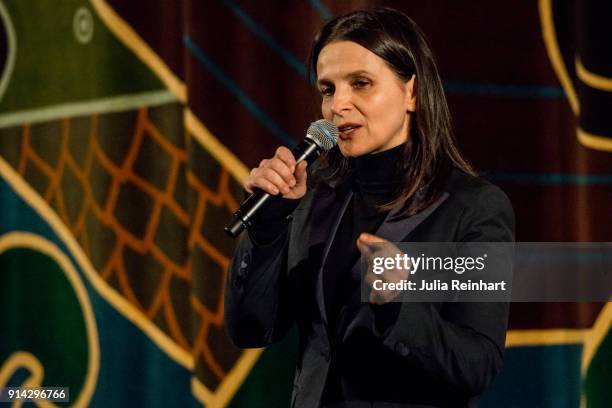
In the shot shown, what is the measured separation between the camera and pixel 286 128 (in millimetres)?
1795

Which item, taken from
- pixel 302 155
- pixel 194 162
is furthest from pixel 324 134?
pixel 194 162

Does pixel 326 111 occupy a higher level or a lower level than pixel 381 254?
higher

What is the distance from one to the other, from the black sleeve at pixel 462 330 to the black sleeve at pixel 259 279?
224mm

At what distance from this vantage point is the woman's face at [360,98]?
108 centimetres

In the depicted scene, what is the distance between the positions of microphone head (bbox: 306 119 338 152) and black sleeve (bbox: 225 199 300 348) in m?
0.09

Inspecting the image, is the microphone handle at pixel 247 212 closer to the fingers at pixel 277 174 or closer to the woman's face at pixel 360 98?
the fingers at pixel 277 174

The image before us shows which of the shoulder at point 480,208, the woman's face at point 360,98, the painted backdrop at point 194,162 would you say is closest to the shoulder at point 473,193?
the shoulder at point 480,208

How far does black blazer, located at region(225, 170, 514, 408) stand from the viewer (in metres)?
0.93

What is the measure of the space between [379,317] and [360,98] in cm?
32

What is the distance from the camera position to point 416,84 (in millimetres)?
1124

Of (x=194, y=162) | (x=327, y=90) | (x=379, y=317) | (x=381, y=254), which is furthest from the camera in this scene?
(x=194, y=162)

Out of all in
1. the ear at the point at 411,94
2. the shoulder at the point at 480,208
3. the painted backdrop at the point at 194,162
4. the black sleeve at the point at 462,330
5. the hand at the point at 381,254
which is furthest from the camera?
the painted backdrop at the point at 194,162

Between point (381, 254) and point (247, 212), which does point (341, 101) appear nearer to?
point (247, 212)

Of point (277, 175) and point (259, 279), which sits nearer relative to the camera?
point (277, 175)
